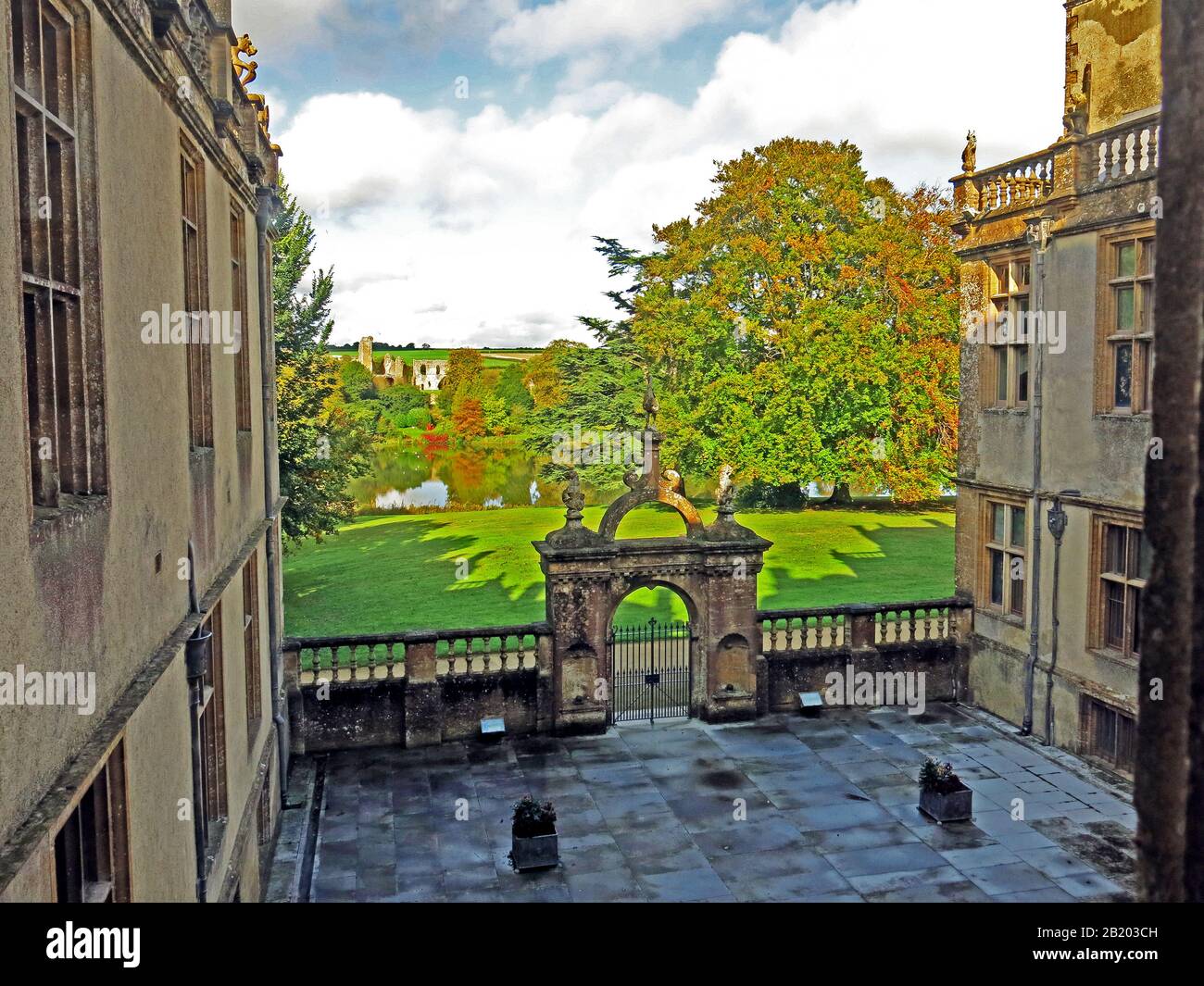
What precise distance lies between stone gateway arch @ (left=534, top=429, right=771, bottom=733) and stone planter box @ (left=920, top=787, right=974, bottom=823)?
5485mm

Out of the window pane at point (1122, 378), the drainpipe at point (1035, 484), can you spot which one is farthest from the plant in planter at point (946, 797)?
the window pane at point (1122, 378)

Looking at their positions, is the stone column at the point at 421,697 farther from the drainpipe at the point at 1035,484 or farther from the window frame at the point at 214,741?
the drainpipe at the point at 1035,484

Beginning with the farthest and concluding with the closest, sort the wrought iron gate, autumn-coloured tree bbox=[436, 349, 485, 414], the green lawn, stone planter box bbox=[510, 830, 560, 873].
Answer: autumn-coloured tree bbox=[436, 349, 485, 414] → the green lawn → the wrought iron gate → stone planter box bbox=[510, 830, 560, 873]

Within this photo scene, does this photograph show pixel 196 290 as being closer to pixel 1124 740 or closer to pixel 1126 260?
pixel 1126 260

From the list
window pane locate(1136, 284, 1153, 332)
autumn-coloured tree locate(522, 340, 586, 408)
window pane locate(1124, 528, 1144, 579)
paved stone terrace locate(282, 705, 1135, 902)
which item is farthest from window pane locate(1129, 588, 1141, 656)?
autumn-coloured tree locate(522, 340, 586, 408)

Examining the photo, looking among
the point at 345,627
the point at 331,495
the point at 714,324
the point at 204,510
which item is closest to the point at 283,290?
the point at 331,495

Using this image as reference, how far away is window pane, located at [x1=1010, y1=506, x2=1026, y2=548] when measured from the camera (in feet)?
65.0

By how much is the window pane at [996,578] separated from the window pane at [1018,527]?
631 millimetres

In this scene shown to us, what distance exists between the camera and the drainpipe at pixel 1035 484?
18.6m

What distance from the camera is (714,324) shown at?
1596 inches

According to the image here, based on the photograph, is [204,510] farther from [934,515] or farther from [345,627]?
[934,515]

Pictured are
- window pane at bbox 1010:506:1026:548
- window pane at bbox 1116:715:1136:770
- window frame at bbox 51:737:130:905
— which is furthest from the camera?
window pane at bbox 1010:506:1026:548

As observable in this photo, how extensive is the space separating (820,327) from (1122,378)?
22312 mm

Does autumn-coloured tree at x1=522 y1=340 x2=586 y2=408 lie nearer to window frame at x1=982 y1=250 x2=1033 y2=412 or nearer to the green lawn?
the green lawn
